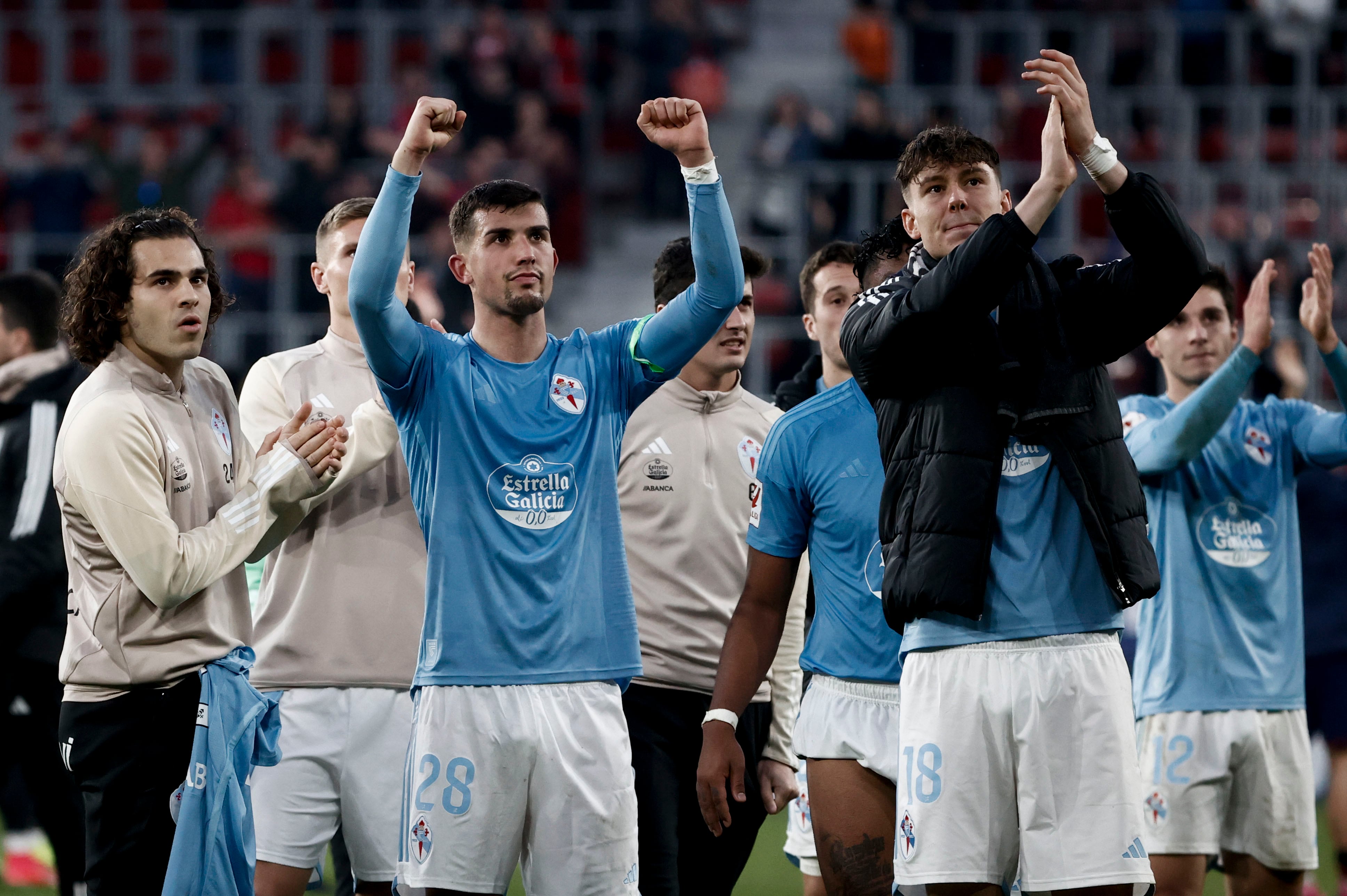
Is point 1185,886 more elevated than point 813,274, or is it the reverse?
point 813,274

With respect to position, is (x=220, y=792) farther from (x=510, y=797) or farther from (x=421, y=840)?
(x=510, y=797)

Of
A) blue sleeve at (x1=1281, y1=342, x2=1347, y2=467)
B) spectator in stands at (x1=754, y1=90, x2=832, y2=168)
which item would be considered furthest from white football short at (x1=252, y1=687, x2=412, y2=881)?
spectator in stands at (x1=754, y1=90, x2=832, y2=168)

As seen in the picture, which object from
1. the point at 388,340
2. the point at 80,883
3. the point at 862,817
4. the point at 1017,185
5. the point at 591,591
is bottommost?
the point at 80,883

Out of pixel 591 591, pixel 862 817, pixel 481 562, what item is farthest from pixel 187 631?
pixel 862 817

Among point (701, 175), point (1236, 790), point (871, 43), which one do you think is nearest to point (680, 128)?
point (701, 175)

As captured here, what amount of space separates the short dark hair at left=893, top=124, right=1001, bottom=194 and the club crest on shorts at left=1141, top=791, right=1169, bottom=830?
2.62 m

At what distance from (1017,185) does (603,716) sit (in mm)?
10567

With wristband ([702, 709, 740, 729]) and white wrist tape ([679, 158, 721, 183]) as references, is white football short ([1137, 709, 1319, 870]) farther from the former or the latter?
white wrist tape ([679, 158, 721, 183])

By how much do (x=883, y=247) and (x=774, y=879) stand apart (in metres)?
3.99

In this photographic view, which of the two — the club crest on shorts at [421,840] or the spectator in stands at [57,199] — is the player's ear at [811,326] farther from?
the spectator in stands at [57,199]

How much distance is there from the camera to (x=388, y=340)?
390 cm

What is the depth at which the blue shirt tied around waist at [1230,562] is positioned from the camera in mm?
5340

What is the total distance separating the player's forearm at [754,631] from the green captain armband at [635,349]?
24.0 inches

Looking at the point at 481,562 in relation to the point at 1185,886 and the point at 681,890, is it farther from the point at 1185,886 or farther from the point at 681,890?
the point at 1185,886
